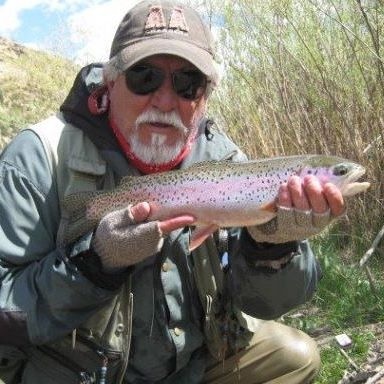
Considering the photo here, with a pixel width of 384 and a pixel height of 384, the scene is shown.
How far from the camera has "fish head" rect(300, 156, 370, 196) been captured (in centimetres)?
237

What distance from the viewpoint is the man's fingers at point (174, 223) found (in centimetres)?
242

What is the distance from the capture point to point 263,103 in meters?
5.80

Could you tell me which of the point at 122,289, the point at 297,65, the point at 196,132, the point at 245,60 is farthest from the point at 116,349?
the point at 245,60

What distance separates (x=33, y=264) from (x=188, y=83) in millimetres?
957

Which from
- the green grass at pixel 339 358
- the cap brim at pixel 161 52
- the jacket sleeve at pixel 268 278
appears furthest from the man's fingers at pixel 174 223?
the green grass at pixel 339 358

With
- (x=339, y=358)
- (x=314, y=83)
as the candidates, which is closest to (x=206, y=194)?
(x=339, y=358)

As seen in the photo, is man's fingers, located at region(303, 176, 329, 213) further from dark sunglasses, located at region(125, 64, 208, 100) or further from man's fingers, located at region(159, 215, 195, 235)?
dark sunglasses, located at region(125, 64, 208, 100)

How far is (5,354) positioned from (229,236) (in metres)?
1.03

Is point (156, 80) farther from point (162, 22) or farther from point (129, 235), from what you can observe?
point (129, 235)

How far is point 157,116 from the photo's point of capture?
2707 millimetres

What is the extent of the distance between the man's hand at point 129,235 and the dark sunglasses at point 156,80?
0.54 meters

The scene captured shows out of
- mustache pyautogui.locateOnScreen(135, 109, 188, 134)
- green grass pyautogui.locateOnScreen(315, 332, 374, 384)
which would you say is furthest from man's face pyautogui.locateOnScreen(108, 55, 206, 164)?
green grass pyautogui.locateOnScreen(315, 332, 374, 384)

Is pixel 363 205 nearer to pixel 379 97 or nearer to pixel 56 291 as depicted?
pixel 379 97

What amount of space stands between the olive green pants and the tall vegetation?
2.04m
